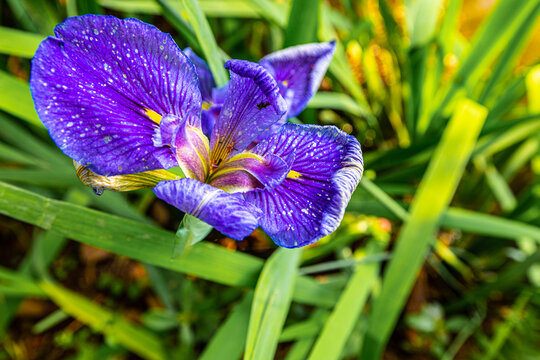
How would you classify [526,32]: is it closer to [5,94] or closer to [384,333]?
[384,333]

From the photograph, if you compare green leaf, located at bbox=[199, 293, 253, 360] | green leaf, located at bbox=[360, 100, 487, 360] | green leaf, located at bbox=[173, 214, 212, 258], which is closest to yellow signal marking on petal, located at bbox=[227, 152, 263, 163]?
green leaf, located at bbox=[173, 214, 212, 258]

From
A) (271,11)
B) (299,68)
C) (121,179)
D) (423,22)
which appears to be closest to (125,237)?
(121,179)

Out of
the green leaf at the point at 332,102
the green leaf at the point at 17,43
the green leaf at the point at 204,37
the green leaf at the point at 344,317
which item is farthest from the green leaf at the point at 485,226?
the green leaf at the point at 17,43

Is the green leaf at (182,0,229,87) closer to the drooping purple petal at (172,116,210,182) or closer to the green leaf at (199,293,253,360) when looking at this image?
the drooping purple petal at (172,116,210,182)

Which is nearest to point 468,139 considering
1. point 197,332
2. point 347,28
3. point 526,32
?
point 526,32

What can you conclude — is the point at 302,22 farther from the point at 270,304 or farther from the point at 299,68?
the point at 270,304

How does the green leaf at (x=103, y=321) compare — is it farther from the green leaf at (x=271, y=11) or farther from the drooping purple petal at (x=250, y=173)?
the green leaf at (x=271, y=11)

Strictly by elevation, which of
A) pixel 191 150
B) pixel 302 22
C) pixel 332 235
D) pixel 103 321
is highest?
pixel 302 22
